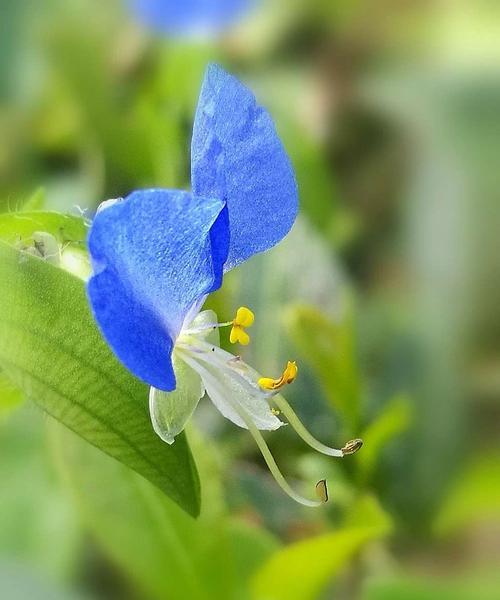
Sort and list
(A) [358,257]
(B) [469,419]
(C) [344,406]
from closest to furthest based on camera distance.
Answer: (C) [344,406] → (B) [469,419] → (A) [358,257]

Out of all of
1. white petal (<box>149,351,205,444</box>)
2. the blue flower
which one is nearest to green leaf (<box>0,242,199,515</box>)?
white petal (<box>149,351,205,444</box>)

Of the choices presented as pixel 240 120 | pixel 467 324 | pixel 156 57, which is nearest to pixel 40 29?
pixel 156 57

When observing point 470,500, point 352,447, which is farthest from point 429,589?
point 352,447

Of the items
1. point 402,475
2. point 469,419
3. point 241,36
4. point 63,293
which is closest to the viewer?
point 63,293

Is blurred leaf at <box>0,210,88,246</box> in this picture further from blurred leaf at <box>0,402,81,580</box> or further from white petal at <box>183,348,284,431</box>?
blurred leaf at <box>0,402,81,580</box>

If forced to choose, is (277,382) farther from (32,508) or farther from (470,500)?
(470,500)

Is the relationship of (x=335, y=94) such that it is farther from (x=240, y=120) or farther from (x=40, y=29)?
(x=240, y=120)
